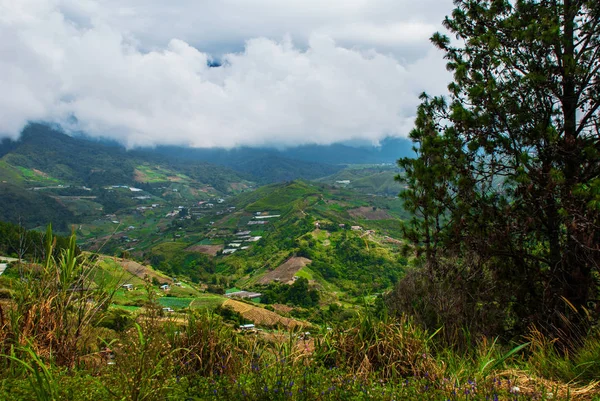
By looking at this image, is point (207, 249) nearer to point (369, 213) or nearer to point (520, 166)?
point (369, 213)

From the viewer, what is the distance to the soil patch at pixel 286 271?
3455 inches

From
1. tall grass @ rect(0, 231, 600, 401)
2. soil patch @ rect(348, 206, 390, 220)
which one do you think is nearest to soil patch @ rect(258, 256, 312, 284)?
soil patch @ rect(348, 206, 390, 220)

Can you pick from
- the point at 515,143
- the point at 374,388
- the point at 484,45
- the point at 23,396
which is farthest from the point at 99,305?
the point at 484,45

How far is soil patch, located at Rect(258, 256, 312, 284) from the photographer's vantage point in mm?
87750

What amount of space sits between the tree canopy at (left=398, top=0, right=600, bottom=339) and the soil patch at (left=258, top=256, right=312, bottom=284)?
77.0 meters

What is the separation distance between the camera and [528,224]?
7602 mm

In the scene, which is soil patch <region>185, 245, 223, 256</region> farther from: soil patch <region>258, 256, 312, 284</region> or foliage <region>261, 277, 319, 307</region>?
foliage <region>261, 277, 319, 307</region>

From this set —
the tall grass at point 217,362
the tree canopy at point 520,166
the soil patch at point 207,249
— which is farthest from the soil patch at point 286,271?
the tall grass at point 217,362

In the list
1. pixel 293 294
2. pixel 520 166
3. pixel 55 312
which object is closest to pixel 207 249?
pixel 293 294

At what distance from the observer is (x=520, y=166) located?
7.36 meters

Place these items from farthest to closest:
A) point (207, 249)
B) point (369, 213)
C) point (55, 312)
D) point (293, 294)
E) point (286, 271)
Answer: point (369, 213) < point (207, 249) < point (286, 271) < point (293, 294) < point (55, 312)

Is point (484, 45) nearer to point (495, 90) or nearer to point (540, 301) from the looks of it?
point (495, 90)

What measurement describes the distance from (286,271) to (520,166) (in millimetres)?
86739

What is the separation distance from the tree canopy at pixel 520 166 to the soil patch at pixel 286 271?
77.0 meters
